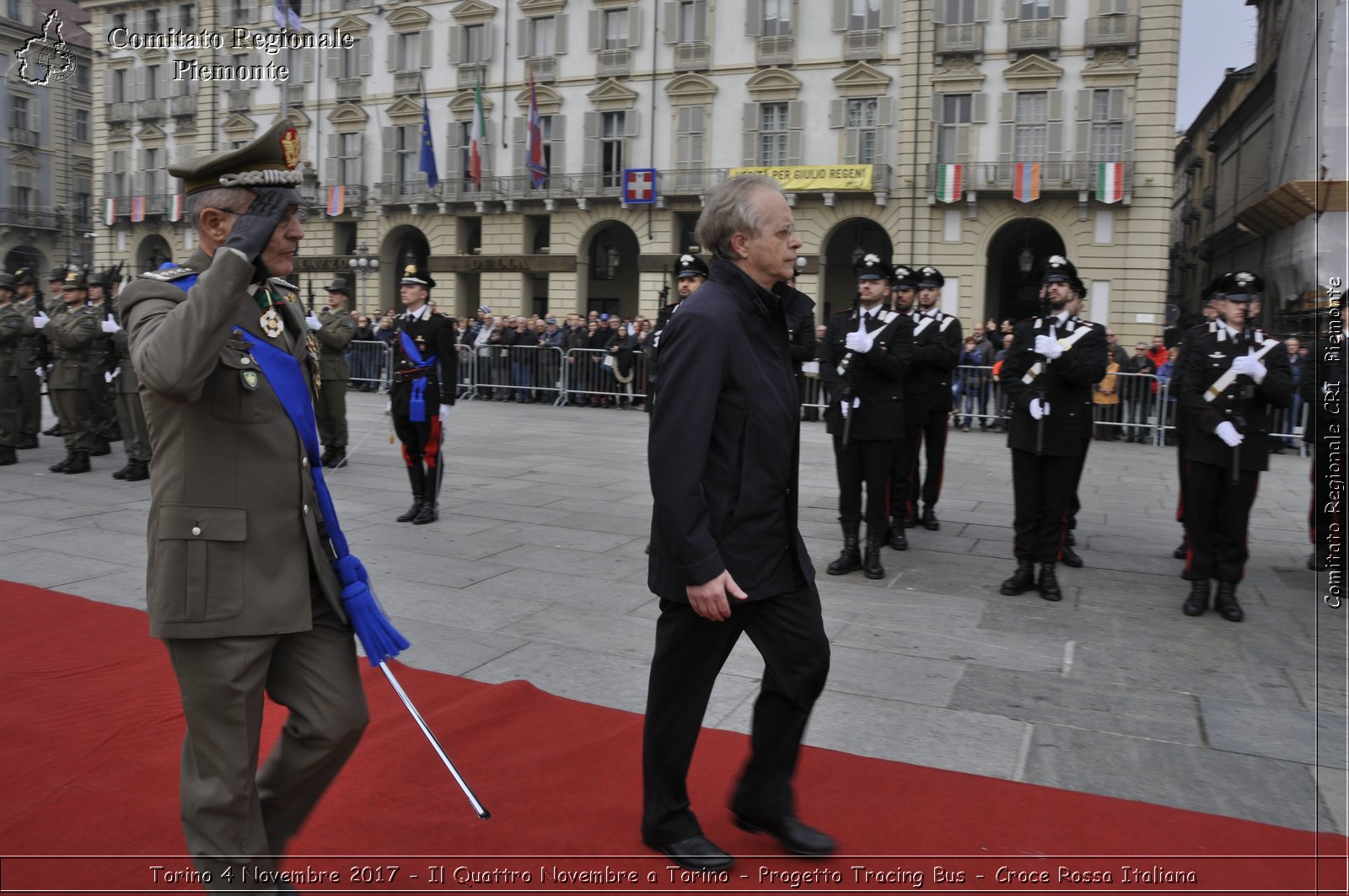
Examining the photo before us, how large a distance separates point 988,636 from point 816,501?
4.34m

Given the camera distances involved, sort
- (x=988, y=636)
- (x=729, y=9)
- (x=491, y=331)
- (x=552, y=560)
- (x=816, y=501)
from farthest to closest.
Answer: (x=729, y=9)
(x=491, y=331)
(x=816, y=501)
(x=552, y=560)
(x=988, y=636)

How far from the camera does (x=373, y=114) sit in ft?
118

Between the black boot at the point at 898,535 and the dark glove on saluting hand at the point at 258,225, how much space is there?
608 cm

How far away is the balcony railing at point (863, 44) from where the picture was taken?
28734mm

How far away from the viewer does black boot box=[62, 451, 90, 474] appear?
419 inches

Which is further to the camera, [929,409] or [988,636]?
[929,409]

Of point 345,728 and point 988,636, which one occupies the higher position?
point 345,728

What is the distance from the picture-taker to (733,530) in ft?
9.76

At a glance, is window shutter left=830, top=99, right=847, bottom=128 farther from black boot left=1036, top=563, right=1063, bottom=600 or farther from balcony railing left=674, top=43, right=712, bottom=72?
black boot left=1036, top=563, right=1063, bottom=600

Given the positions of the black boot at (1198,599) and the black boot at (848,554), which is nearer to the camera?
the black boot at (1198,599)

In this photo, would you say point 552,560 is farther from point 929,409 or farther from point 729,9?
point 729,9

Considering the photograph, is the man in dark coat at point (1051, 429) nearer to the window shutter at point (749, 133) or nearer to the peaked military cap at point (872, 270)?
the peaked military cap at point (872, 270)

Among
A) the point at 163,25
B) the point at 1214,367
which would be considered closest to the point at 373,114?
the point at 163,25

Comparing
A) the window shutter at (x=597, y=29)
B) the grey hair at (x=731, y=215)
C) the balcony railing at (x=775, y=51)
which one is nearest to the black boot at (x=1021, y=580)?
the grey hair at (x=731, y=215)
